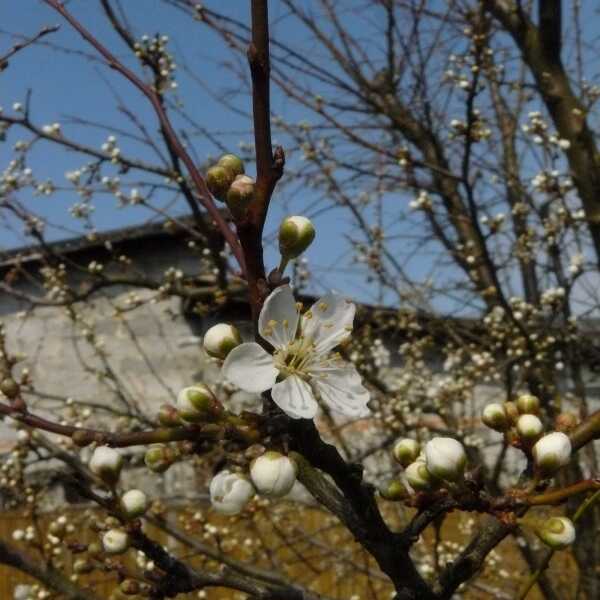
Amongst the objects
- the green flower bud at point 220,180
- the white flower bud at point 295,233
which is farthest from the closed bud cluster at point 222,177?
the white flower bud at point 295,233

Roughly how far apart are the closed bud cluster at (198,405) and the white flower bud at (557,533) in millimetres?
447

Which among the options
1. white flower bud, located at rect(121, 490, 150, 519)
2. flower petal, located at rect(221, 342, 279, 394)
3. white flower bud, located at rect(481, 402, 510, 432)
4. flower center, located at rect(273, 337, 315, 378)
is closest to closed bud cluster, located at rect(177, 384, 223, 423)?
flower petal, located at rect(221, 342, 279, 394)

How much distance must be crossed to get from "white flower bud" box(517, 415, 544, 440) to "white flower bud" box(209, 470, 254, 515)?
1.25 feet

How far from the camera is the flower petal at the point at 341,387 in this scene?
4.12ft

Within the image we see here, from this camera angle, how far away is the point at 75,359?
32.2 ft

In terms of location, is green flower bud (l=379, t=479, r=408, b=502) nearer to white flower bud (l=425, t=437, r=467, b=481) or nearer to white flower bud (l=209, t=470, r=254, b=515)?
white flower bud (l=425, t=437, r=467, b=481)

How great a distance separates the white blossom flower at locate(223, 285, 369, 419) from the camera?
41.7 inches

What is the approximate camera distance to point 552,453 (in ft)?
3.56

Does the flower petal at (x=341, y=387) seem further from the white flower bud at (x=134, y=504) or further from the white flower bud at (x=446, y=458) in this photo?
the white flower bud at (x=134, y=504)

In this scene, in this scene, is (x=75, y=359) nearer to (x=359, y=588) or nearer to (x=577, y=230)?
(x=359, y=588)

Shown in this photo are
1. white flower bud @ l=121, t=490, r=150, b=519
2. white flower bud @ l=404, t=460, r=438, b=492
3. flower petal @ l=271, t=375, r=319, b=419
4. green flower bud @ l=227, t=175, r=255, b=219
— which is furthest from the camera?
white flower bud @ l=121, t=490, r=150, b=519

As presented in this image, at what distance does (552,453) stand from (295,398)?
1.11 ft

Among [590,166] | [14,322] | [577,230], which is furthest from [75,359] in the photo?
[590,166]

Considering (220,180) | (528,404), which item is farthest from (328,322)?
(220,180)
